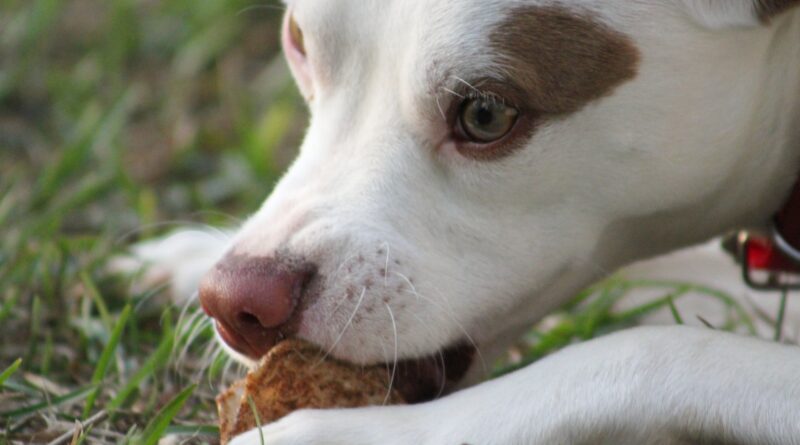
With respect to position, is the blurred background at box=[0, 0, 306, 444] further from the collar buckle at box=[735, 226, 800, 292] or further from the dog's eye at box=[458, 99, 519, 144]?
the collar buckle at box=[735, 226, 800, 292]

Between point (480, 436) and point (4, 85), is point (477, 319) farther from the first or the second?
point (4, 85)

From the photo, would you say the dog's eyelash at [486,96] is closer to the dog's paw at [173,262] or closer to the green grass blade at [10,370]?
the green grass blade at [10,370]

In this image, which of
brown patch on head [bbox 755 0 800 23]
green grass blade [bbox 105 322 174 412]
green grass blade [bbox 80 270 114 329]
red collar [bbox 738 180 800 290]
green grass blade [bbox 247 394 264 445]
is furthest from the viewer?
green grass blade [bbox 80 270 114 329]

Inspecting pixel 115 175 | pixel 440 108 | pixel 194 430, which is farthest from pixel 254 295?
pixel 115 175

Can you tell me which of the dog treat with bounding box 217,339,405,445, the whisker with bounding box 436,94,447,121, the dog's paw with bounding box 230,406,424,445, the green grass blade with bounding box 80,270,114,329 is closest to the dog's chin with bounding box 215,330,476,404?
the dog treat with bounding box 217,339,405,445

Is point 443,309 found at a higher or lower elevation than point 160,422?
higher

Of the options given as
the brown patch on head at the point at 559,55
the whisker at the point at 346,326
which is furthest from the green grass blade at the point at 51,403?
the brown patch on head at the point at 559,55

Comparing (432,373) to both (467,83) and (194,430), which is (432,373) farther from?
(467,83)

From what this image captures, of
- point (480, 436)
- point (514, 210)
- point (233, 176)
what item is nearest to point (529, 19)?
point (514, 210)

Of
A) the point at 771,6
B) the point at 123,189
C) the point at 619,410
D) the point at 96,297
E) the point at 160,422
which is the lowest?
the point at 123,189
